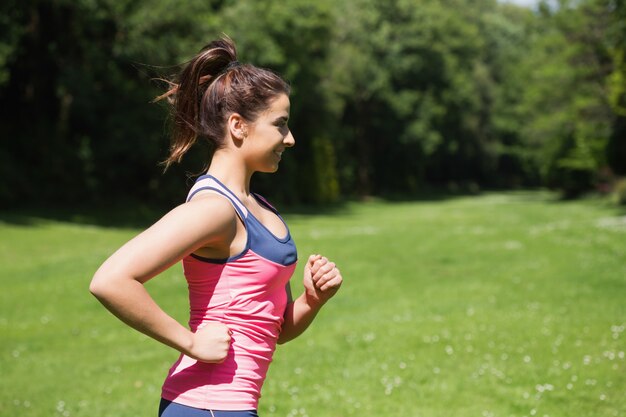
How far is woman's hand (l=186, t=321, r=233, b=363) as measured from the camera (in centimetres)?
273

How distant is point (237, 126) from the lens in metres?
3.00

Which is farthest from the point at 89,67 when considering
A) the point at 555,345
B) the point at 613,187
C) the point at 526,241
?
the point at 613,187

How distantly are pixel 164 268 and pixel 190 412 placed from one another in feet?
1.87

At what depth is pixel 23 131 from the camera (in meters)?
34.9

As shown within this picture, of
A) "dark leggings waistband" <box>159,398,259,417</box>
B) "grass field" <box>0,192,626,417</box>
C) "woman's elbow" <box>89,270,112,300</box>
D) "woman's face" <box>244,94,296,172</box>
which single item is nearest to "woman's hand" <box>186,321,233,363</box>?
"dark leggings waistband" <box>159,398,259,417</box>

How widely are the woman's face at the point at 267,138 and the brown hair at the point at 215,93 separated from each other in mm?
28

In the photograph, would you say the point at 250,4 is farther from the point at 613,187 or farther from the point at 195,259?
the point at 195,259

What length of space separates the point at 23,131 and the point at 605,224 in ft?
83.4

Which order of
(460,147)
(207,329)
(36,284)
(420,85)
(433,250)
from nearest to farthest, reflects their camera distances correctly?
(207,329), (36,284), (433,250), (420,85), (460,147)

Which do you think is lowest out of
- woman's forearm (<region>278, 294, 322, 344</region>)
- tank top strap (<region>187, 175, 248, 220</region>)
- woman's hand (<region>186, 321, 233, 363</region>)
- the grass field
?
the grass field

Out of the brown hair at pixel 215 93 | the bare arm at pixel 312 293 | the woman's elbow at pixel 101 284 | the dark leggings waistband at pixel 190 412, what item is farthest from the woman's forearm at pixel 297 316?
the woman's elbow at pixel 101 284

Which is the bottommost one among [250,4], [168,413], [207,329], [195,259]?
[168,413]

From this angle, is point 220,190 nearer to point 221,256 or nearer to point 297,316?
point 221,256

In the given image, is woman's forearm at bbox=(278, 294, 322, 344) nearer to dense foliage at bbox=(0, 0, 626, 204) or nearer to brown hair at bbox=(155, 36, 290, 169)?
brown hair at bbox=(155, 36, 290, 169)
